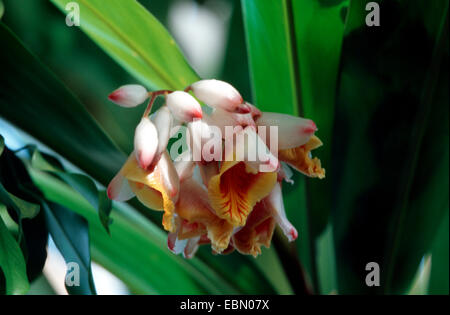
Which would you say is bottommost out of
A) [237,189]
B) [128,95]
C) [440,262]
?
[440,262]

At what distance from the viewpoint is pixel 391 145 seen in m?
0.73

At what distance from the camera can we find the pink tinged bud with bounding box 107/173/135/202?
574 mm

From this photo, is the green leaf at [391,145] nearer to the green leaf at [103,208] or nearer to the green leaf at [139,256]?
the green leaf at [139,256]

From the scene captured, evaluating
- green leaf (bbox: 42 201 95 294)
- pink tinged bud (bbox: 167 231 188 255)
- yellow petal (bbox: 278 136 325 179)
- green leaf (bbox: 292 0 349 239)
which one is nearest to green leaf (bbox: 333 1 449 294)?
green leaf (bbox: 292 0 349 239)

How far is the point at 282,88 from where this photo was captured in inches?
29.2

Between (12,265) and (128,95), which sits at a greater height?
(128,95)

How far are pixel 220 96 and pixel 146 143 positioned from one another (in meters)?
0.10

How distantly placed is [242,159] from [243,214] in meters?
0.06

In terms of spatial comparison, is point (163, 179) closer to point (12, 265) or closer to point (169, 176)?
point (169, 176)

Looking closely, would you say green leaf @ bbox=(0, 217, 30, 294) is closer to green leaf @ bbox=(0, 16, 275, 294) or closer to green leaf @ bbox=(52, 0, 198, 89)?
green leaf @ bbox=(0, 16, 275, 294)

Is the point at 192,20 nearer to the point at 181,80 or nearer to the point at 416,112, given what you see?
the point at 181,80

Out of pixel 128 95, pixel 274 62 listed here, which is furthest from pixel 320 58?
pixel 128 95

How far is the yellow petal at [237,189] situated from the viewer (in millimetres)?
529
